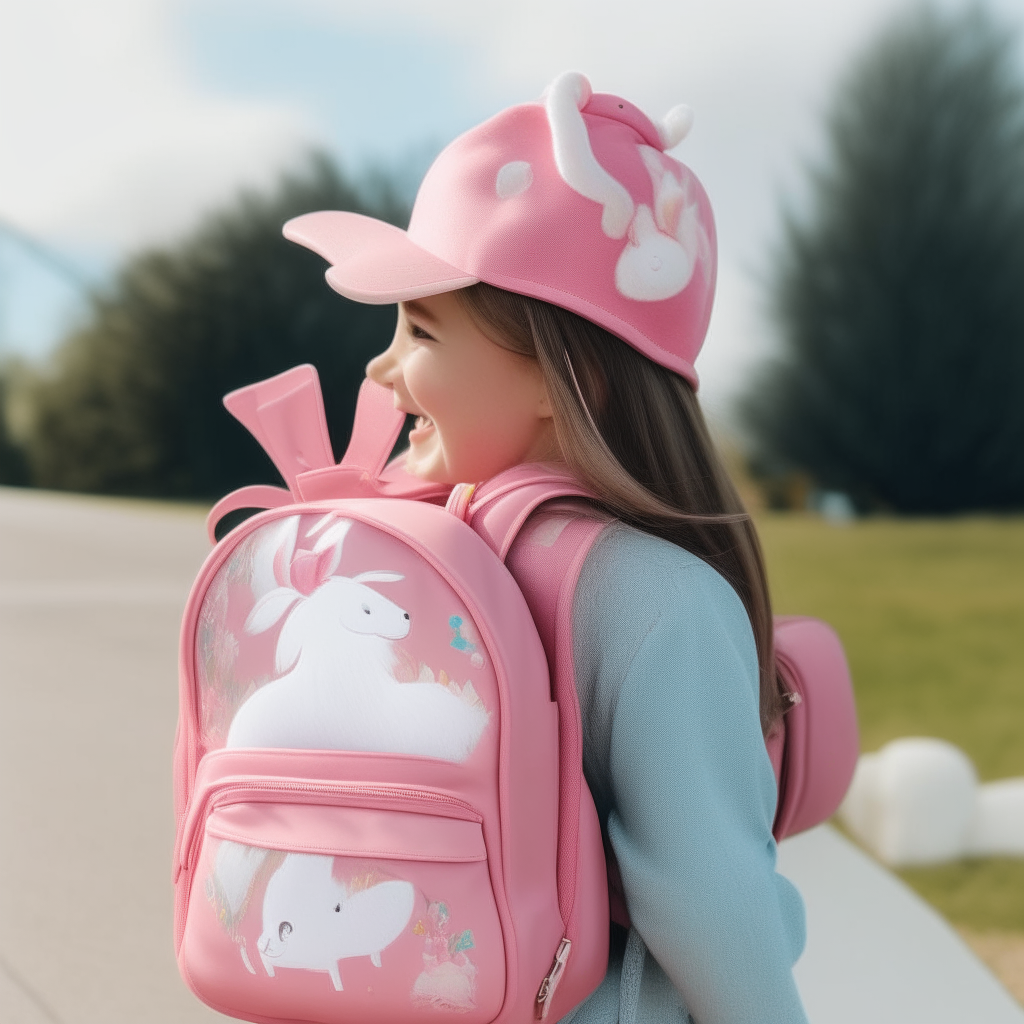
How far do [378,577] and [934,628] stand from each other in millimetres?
4873

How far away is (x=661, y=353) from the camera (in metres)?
0.79

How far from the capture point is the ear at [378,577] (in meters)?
0.67

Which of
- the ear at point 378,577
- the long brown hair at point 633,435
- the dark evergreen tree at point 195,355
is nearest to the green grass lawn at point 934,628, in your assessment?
the long brown hair at point 633,435

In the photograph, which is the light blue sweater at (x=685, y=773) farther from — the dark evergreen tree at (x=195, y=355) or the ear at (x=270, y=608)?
the dark evergreen tree at (x=195, y=355)

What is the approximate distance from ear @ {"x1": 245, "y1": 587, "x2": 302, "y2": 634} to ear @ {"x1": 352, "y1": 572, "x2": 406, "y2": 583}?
0.05 metres

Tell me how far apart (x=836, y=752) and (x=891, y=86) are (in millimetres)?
7492

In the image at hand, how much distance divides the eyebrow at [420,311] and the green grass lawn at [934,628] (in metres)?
2.18

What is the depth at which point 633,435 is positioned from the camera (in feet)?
2.63

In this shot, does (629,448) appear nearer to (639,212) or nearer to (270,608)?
(639,212)

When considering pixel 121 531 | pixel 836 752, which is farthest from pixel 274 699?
pixel 121 531

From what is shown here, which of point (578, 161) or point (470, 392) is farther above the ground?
point (578, 161)

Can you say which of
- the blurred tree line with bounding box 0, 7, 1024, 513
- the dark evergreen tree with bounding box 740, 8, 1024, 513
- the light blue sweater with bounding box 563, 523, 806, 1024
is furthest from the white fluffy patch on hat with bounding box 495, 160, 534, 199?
the dark evergreen tree with bounding box 740, 8, 1024, 513

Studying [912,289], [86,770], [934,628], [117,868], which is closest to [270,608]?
[117,868]

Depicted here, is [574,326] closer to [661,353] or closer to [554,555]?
[661,353]
